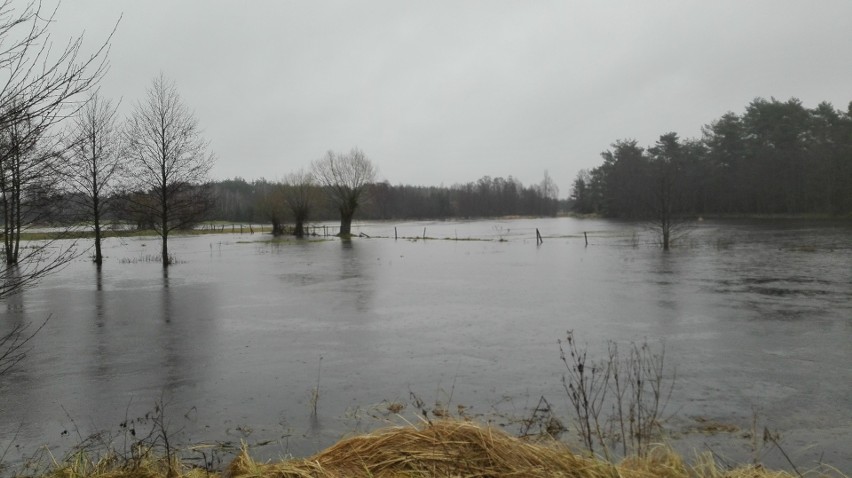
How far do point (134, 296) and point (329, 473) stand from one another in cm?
1502

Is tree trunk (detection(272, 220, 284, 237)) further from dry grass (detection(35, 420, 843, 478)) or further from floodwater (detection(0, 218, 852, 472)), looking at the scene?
dry grass (detection(35, 420, 843, 478))

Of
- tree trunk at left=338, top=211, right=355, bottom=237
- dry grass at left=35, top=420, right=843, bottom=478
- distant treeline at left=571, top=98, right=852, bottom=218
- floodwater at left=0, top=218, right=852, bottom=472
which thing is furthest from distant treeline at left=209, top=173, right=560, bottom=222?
dry grass at left=35, top=420, right=843, bottom=478

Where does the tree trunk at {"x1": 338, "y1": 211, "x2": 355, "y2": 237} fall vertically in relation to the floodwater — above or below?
above

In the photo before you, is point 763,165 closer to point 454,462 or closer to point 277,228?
point 277,228

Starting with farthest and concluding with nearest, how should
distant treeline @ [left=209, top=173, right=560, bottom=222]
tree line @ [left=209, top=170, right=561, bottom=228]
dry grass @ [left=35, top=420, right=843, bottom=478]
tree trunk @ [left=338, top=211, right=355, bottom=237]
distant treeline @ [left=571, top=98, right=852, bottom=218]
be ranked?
1. distant treeline @ [left=209, top=173, right=560, bottom=222]
2. tree line @ [left=209, top=170, right=561, bottom=228]
3. distant treeline @ [left=571, top=98, right=852, bottom=218]
4. tree trunk @ [left=338, top=211, right=355, bottom=237]
5. dry grass @ [left=35, top=420, right=843, bottom=478]

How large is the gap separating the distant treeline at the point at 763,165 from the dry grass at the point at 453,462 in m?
58.4

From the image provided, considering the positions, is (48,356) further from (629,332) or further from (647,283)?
(647,283)

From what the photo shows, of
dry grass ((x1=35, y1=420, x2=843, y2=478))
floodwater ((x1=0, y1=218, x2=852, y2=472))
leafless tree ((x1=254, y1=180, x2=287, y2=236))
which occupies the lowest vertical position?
floodwater ((x1=0, y1=218, x2=852, y2=472))

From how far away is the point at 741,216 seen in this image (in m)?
80.1

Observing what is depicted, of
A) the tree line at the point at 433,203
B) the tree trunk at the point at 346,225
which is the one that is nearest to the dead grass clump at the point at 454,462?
the tree trunk at the point at 346,225

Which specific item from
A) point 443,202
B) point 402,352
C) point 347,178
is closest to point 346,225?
point 347,178

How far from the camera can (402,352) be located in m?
9.14

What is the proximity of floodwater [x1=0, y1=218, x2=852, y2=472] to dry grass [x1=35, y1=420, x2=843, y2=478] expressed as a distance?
206cm

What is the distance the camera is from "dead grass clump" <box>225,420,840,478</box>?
3000 millimetres
